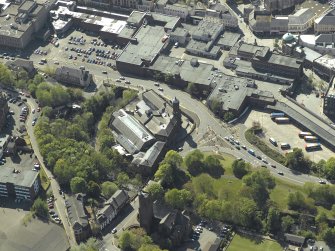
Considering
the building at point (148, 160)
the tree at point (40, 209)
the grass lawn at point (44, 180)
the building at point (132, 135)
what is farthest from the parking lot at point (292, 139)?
the tree at point (40, 209)

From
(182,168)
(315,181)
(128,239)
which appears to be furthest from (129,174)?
(315,181)

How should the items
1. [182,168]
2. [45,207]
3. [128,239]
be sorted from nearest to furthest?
1. [128,239]
2. [45,207]
3. [182,168]

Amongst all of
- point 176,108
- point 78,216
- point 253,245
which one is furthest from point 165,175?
point 253,245

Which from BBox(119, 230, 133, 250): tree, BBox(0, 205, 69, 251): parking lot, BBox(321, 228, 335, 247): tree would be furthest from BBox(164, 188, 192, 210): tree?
BBox(321, 228, 335, 247): tree

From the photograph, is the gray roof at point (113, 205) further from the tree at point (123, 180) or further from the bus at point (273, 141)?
the bus at point (273, 141)

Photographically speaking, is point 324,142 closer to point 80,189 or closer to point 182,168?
point 182,168

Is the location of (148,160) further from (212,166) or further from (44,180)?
(44,180)

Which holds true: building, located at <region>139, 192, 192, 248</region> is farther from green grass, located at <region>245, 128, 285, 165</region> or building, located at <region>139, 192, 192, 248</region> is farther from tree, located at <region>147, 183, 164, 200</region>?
green grass, located at <region>245, 128, 285, 165</region>
